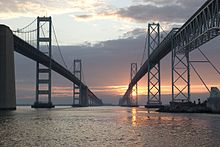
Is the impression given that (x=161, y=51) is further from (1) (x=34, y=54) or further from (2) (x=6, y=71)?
(2) (x=6, y=71)

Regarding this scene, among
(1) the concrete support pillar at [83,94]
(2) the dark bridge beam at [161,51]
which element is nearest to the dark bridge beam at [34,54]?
(2) the dark bridge beam at [161,51]

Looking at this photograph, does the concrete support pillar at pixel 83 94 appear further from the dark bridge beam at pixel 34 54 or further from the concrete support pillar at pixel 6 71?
the concrete support pillar at pixel 6 71

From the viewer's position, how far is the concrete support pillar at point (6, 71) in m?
64.0

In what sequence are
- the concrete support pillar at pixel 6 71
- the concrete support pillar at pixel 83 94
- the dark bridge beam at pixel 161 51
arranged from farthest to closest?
the concrete support pillar at pixel 83 94 < the dark bridge beam at pixel 161 51 < the concrete support pillar at pixel 6 71

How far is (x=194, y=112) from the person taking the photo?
66.1 m

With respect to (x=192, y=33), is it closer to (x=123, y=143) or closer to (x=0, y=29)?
(x=0, y=29)

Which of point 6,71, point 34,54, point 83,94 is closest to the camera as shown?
point 6,71

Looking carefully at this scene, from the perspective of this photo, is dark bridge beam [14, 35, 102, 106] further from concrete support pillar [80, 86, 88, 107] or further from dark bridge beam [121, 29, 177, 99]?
concrete support pillar [80, 86, 88, 107]

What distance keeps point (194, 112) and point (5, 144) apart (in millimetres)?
48068

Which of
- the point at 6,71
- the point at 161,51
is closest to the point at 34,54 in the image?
the point at 6,71

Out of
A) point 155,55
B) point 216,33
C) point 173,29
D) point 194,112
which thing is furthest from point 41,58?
point 216,33

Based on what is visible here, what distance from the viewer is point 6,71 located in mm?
65000

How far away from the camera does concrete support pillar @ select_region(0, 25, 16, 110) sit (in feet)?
210

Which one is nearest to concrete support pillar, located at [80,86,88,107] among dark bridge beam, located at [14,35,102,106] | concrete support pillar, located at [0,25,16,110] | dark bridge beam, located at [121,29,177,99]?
dark bridge beam, located at [14,35,102,106]
